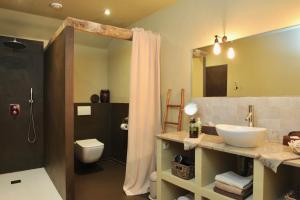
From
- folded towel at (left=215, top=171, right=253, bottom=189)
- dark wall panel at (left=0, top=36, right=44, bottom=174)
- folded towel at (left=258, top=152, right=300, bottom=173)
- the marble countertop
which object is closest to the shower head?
dark wall panel at (left=0, top=36, right=44, bottom=174)

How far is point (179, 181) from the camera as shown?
210 cm

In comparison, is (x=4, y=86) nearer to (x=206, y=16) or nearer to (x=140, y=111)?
(x=140, y=111)

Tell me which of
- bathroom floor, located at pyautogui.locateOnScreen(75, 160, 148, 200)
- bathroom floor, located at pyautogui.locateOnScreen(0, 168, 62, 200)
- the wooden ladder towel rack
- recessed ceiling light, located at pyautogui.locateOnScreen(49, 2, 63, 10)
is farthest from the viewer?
recessed ceiling light, located at pyautogui.locateOnScreen(49, 2, 63, 10)

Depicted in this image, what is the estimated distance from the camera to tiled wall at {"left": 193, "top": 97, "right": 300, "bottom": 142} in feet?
5.96

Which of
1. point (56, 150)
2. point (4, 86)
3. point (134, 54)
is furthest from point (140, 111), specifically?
point (4, 86)

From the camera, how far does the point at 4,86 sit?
3.18 meters

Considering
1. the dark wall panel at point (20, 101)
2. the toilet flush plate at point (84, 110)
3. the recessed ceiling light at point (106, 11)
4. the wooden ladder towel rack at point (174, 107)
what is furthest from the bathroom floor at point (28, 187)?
the recessed ceiling light at point (106, 11)

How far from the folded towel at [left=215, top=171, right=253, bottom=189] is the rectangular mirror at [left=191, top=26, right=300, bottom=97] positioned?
2.55ft

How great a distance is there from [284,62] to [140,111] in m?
1.66

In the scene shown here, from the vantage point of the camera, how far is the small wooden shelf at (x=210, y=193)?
5.72 feet

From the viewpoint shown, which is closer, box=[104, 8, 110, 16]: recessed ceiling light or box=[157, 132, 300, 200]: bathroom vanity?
box=[157, 132, 300, 200]: bathroom vanity

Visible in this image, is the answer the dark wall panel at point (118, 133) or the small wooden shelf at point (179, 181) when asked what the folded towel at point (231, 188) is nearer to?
the small wooden shelf at point (179, 181)

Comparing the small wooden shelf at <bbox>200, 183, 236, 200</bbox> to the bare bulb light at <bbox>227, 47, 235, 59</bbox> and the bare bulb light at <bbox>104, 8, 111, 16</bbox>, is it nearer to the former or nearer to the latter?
the bare bulb light at <bbox>227, 47, 235, 59</bbox>

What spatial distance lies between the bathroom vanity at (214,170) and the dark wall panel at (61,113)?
97cm
